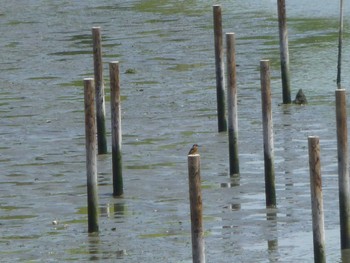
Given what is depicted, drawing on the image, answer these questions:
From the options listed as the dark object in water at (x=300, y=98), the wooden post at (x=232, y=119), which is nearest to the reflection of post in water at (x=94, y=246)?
the wooden post at (x=232, y=119)

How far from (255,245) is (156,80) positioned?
677 inches

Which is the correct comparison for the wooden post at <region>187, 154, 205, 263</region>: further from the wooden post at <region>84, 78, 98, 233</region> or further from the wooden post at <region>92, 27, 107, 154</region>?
the wooden post at <region>92, 27, 107, 154</region>

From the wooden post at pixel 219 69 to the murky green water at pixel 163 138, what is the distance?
31 cm

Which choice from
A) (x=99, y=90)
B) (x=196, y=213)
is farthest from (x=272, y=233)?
(x=99, y=90)

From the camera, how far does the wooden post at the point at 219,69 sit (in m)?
27.7

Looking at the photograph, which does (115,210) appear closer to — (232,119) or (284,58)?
(232,119)

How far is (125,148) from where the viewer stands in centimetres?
2716

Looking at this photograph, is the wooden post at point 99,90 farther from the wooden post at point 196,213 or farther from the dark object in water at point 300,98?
the wooden post at point 196,213

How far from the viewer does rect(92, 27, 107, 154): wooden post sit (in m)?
25.7

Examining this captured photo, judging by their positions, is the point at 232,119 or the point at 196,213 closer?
the point at 196,213

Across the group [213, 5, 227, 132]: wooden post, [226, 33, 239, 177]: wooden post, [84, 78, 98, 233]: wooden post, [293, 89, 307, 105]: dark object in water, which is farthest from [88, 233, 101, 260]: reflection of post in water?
[293, 89, 307, 105]: dark object in water

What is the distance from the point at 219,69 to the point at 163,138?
5.46ft

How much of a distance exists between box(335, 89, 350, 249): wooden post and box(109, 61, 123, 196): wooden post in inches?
204

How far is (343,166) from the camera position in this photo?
17.9 m
